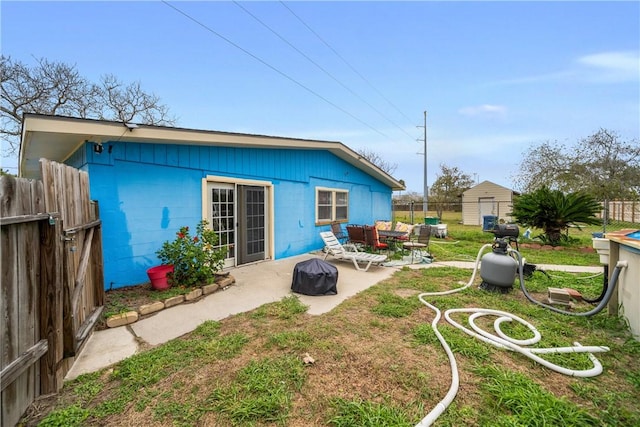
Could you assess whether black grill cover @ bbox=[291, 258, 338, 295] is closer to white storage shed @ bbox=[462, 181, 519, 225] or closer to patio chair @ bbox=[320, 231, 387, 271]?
patio chair @ bbox=[320, 231, 387, 271]

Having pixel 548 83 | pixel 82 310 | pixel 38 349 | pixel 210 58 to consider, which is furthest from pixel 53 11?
pixel 548 83

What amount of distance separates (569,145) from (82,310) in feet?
87.7

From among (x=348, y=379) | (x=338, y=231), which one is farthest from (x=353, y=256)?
(x=348, y=379)

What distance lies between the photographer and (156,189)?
15.8ft

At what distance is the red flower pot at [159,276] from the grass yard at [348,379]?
1458 millimetres

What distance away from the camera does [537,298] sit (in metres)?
4.36

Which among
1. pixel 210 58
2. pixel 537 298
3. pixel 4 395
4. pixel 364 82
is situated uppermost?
pixel 364 82

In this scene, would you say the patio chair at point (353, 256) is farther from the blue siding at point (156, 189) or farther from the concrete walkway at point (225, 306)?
the blue siding at point (156, 189)

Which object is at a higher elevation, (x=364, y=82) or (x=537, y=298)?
(x=364, y=82)

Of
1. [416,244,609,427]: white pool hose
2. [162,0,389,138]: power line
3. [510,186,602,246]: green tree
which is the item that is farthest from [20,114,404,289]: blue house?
[510,186,602,246]: green tree

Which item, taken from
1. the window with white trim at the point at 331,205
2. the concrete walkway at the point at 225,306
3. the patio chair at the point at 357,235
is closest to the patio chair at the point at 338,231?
the window with white trim at the point at 331,205

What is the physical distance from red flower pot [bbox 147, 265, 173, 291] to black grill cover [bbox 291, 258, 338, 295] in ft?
6.63

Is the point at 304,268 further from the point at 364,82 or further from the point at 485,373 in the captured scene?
the point at 364,82

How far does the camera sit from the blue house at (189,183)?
4215mm
